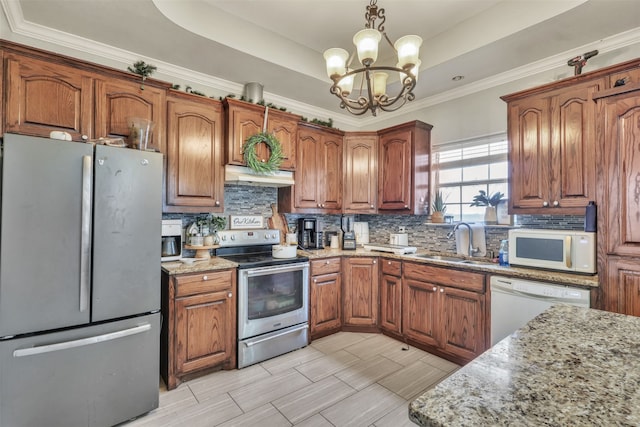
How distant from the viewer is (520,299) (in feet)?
7.54

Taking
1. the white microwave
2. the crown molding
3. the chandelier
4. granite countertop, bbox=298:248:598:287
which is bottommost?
granite countertop, bbox=298:248:598:287

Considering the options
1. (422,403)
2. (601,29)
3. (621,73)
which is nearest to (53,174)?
(422,403)

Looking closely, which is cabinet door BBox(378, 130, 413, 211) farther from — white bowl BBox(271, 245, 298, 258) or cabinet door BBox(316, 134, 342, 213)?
white bowl BBox(271, 245, 298, 258)

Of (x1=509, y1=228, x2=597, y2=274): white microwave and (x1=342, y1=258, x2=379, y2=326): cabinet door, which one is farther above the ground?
(x1=509, y1=228, x2=597, y2=274): white microwave

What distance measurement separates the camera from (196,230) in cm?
292

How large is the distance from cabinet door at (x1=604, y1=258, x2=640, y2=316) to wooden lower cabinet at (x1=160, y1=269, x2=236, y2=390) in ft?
8.93

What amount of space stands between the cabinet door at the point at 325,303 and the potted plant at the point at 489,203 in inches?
66.7

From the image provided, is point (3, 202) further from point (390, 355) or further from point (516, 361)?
point (390, 355)

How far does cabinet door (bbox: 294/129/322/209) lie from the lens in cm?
352

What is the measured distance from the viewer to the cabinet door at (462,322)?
101 inches

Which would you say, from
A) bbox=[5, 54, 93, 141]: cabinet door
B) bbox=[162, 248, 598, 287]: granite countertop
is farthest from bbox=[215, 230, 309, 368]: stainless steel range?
bbox=[5, 54, 93, 141]: cabinet door

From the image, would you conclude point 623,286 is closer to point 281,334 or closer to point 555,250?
point 555,250

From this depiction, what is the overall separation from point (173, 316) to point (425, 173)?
3.06 metres

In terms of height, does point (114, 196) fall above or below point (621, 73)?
below
